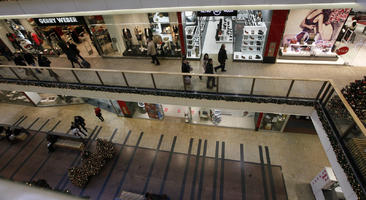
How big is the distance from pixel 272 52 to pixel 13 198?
936cm

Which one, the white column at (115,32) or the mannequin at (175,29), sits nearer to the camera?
the mannequin at (175,29)

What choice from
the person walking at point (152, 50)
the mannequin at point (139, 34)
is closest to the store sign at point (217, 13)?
the person walking at point (152, 50)

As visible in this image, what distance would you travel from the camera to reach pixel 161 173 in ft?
30.1

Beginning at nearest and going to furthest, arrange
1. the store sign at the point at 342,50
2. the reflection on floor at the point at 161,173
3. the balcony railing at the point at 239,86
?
the balcony railing at the point at 239,86 → the store sign at the point at 342,50 → the reflection on floor at the point at 161,173

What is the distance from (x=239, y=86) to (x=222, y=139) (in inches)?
160

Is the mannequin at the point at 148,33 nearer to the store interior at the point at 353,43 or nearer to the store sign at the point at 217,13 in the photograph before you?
the store sign at the point at 217,13

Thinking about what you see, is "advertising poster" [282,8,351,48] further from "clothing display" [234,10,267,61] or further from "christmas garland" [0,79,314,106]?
"christmas garland" [0,79,314,106]

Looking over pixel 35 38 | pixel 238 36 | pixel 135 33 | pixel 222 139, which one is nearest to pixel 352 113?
pixel 222 139

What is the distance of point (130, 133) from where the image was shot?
36.6ft

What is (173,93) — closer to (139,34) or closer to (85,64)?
(139,34)

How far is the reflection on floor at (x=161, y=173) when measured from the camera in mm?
8406

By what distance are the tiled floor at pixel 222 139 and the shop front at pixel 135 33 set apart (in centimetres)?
→ 404

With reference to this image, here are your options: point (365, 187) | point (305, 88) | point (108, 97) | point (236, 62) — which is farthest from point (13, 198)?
point (236, 62)

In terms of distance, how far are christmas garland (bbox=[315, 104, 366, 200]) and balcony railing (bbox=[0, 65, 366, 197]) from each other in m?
0.03
